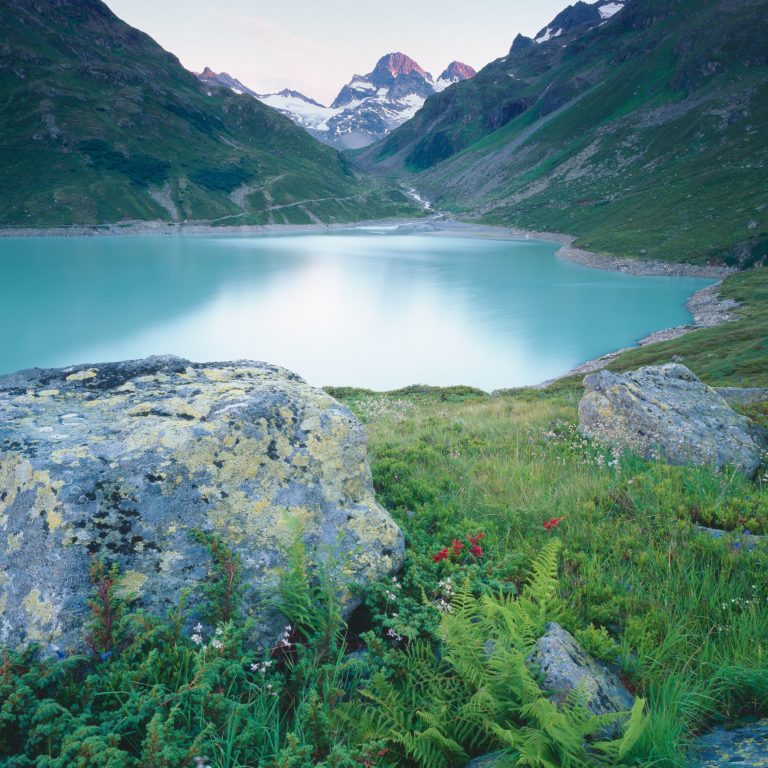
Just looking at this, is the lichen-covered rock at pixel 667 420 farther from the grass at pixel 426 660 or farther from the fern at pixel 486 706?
the fern at pixel 486 706

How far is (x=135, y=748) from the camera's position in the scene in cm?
270

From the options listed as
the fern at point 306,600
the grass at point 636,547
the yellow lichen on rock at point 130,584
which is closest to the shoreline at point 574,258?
the grass at point 636,547

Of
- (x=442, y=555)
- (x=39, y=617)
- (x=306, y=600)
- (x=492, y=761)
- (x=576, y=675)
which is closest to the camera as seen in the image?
(x=492, y=761)

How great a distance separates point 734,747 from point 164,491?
4.51 metres

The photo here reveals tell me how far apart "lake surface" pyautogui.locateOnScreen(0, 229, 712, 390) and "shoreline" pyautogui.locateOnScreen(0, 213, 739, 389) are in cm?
290

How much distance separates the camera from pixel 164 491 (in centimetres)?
424

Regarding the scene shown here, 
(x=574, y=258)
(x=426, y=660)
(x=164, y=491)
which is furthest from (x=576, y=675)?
(x=574, y=258)

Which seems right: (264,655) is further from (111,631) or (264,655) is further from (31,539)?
(31,539)

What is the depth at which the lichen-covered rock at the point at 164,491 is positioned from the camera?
11.9 ft

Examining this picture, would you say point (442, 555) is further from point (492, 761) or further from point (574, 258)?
point (574, 258)

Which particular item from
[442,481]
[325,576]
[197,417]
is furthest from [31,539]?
[442,481]

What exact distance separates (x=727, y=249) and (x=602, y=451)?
Answer: 106492 mm

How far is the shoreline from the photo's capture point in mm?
52531

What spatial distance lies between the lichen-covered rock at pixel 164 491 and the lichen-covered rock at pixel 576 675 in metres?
1.70
